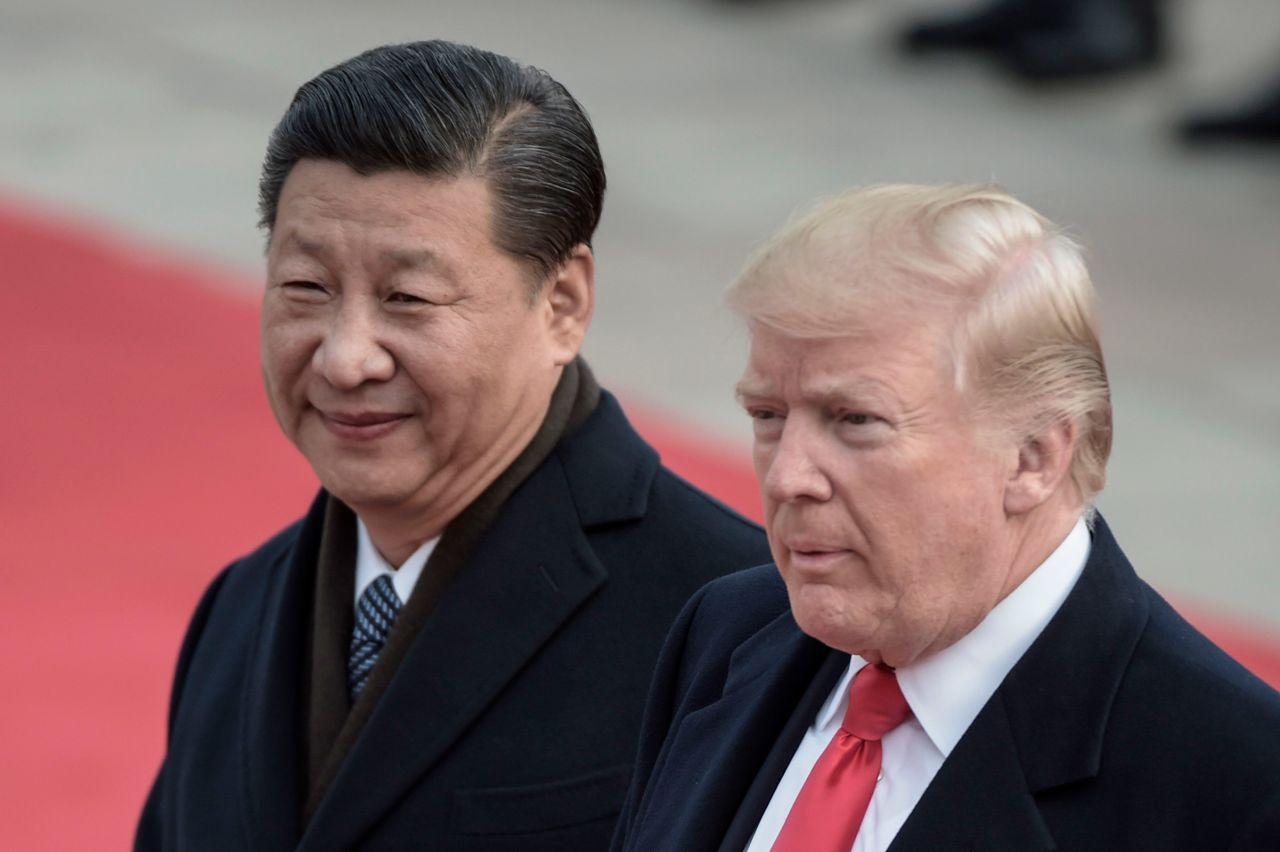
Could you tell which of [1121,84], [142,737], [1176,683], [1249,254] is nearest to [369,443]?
[1176,683]

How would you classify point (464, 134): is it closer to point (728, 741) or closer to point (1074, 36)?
point (728, 741)

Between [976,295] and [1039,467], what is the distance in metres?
0.18

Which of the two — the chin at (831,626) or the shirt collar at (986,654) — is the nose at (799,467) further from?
the shirt collar at (986,654)

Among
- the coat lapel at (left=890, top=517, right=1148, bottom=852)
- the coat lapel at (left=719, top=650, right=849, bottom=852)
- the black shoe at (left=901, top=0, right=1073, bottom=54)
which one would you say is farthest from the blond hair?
the black shoe at (left=901, top=0, right=1073, bottom=54)

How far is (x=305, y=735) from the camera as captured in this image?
2.79m

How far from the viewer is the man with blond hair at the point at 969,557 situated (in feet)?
6.25

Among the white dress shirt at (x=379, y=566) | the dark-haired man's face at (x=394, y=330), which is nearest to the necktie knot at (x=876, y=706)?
the dark-haired man's face at (x=394, y=330)

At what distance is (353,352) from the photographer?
99.7 inches

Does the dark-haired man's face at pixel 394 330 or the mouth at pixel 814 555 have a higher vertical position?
the dark-haired man's face at pixel 394 330

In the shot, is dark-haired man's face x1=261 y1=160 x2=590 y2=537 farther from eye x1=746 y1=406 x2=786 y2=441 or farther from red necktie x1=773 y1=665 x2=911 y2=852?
red necktie x1=773 y1=665 x2=911 y2=852

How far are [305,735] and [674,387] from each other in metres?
5.09

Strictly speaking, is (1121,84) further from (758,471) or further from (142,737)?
(758,471)

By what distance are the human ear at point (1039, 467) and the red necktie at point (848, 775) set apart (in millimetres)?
251

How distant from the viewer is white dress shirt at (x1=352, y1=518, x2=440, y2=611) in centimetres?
278
